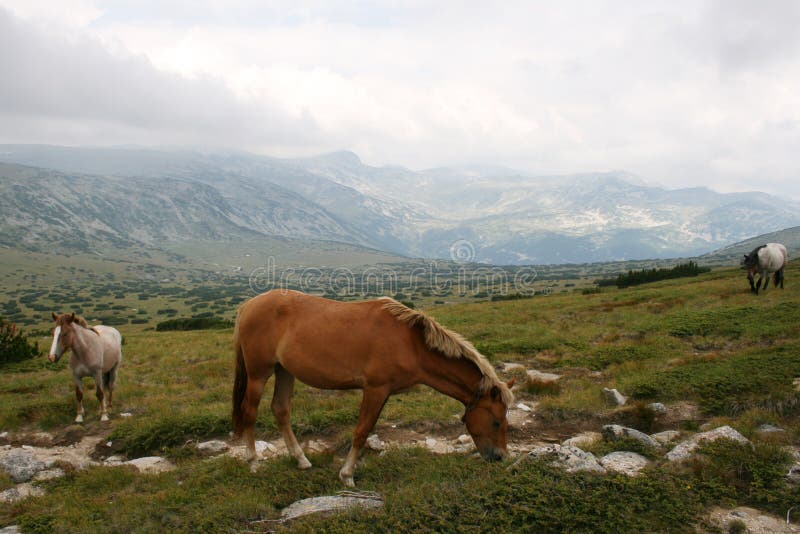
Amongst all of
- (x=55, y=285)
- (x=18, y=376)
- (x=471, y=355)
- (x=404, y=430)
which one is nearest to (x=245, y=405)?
(x=404, y=430)

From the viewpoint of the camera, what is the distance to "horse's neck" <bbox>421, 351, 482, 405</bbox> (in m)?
8.20

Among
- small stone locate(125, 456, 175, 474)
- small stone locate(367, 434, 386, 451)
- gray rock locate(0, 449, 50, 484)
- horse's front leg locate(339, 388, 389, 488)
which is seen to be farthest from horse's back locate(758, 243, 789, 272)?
gray rock locate(0, 449, 50, 484)

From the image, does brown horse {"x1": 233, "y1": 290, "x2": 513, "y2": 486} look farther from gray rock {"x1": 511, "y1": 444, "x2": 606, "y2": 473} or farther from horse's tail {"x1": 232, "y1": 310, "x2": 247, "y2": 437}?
horse's tail {"x1": 232, "y1": 310, "x2": 247, "y2": 437}

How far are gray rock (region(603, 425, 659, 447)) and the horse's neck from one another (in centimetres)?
291

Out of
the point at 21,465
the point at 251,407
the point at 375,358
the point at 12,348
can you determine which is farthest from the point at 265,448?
the point at 12,348

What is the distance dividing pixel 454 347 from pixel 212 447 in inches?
249

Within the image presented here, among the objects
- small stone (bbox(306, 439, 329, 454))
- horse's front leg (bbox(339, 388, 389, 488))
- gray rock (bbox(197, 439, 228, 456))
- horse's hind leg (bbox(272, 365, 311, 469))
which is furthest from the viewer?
gray rock (bbox(197, 439, 228, 456))

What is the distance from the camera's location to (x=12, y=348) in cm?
2002

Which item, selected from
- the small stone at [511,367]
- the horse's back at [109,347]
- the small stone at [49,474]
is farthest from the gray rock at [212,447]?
the small stone at [511,367]

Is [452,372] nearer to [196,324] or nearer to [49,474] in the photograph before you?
[49,474]

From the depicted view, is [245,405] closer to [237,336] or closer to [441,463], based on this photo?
[237,336]

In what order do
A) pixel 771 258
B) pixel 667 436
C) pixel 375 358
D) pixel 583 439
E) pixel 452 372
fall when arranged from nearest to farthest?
pixel 375 358
pixel 452 372
pixel 667 436
pixel 583 439
pixel 771 258

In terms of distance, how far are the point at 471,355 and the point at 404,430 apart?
12.3 feet

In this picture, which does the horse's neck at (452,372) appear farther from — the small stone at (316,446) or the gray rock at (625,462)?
the small stone at (316,446)
